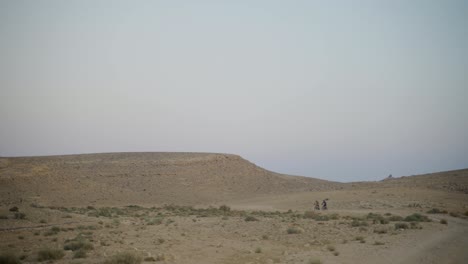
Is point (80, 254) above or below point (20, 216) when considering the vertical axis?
below

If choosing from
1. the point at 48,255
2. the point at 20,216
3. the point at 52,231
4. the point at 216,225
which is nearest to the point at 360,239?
the point at 216,225

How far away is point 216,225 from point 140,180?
4064cm

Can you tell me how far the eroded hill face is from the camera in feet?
187

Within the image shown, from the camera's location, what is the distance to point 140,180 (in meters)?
65.9

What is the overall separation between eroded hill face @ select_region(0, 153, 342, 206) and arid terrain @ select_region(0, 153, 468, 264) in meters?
0.23

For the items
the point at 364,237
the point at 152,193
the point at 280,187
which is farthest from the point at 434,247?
the point at 280,187

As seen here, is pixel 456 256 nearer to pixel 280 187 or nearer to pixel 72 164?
pixel 280 187

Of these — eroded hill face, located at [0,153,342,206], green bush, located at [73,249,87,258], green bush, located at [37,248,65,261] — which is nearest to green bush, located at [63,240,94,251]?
green bush, located at [73,249,87,258]

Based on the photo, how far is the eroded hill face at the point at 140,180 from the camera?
56.9 metres

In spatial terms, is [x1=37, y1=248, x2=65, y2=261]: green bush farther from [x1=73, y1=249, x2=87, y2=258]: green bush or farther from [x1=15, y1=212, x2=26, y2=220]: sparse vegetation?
[x1=15, y1=212, x2=26, y2=220]: sparse vegetation

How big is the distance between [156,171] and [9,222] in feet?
151

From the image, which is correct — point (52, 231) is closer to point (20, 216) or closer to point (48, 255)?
point (20, 216)

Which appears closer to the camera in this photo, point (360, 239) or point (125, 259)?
point (125, 259)

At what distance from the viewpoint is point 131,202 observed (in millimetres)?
56062
